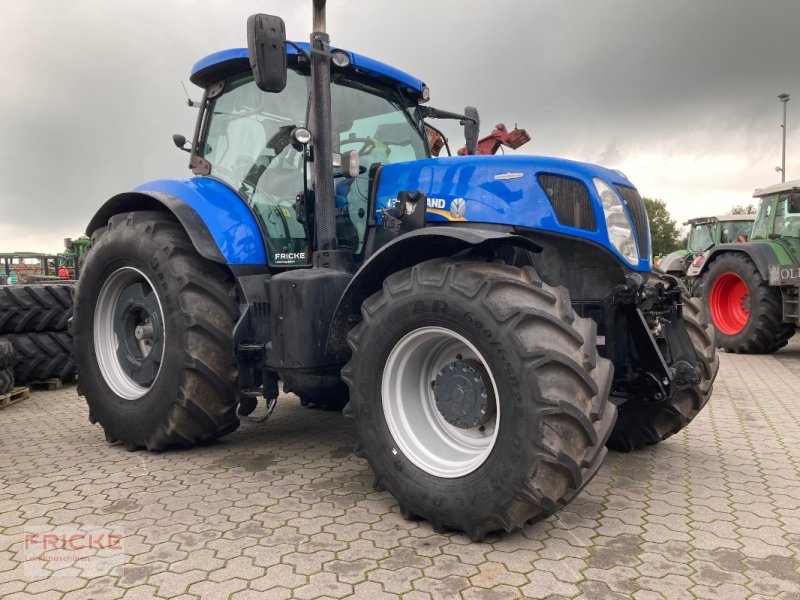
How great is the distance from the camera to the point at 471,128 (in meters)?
5.57

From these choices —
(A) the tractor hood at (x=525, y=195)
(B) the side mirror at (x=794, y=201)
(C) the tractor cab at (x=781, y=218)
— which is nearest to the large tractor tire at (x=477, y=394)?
(A) the tractor hood at (x=525, y=195)

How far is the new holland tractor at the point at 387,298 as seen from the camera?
9.97 feet

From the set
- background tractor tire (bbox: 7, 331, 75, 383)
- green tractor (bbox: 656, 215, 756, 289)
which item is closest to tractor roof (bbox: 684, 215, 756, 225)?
green tractor (bbox: 656, 215, 756, 289)

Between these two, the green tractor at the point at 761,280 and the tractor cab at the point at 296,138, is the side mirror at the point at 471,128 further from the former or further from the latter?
the green tractor at the point at 761,280

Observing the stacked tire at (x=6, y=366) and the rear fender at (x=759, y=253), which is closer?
the stacked tire at (x=6, y=366)

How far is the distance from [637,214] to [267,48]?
2.39 metres

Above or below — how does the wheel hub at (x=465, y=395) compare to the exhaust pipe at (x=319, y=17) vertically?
below

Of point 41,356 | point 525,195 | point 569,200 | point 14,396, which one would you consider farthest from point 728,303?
point 14,396

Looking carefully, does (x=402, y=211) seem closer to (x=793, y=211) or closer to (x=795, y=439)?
(x=795, y=439)

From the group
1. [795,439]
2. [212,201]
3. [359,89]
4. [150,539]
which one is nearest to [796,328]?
[795,439]

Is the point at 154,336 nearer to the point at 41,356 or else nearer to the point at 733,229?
the point at 41,356

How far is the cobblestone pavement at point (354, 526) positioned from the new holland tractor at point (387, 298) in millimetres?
226

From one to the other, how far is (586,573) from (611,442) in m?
2.02

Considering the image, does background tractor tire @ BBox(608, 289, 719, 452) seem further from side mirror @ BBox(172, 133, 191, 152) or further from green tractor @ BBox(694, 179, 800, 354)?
green tractor @ BBox(694, 179, 800, 354)
